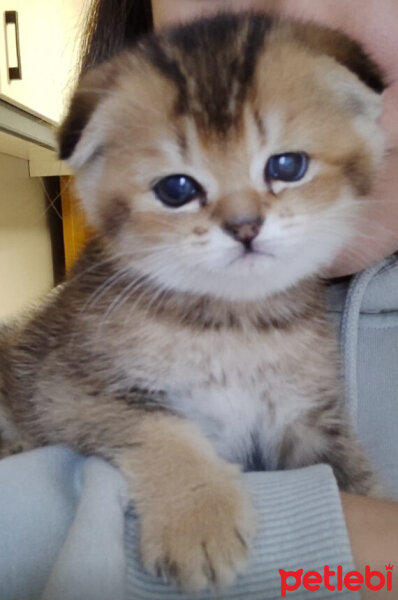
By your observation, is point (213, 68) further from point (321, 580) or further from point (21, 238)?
point (21, 238)

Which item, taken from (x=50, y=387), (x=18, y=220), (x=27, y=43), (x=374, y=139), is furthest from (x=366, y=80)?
(x=18, y=220)

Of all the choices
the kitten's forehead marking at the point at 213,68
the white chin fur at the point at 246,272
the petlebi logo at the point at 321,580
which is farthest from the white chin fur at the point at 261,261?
the petlebi logo at the point at 321,580

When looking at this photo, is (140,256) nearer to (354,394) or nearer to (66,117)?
(66,117)

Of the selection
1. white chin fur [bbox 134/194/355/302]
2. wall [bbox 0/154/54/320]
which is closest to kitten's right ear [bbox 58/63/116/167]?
white chin fur [bbox 134/194/355/302]

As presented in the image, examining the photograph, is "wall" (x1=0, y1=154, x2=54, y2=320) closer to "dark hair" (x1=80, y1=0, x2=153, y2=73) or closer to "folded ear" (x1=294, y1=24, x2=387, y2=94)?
"dark hair" (x1=80, y1=0, x2=153, y2=73)

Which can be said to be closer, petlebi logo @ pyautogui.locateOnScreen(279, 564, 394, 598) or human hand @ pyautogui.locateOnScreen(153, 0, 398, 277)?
petlebi logo @ pyautogui.locateOnScreen(279, 564, 394, 598)

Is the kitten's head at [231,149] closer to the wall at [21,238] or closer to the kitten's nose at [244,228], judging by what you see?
the kitten's nose at [244,228]
